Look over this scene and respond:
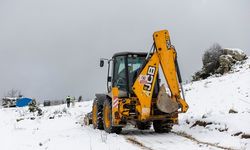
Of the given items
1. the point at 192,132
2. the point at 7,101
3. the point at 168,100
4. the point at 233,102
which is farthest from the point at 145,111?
the point at 7,101

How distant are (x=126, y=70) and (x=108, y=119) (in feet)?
6.57

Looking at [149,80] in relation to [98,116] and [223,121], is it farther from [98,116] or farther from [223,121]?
[98,116]

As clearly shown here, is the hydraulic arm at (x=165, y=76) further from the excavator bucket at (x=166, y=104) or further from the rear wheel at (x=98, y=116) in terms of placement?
the rear wheel at (x=98, y=116)

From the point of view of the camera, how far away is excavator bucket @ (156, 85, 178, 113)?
13.0 metres

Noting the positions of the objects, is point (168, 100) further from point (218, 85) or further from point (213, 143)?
point (218, 85)

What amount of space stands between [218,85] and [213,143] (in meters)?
14.7

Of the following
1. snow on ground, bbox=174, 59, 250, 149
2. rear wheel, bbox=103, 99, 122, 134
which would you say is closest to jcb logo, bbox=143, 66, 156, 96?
rear wheel, bbox=103, 99, 122, 134

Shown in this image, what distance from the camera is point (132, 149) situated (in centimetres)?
989

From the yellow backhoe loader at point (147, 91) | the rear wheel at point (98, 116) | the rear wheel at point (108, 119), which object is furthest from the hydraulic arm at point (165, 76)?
the rear wheel at point (98, 116)

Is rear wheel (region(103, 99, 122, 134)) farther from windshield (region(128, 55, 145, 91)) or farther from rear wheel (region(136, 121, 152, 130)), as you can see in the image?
rear wheel (region(136, 121, 152, 130))

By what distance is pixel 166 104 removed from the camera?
1302 centimetres

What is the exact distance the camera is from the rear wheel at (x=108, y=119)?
14.0 metres

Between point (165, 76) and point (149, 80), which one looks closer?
point (165, 76)

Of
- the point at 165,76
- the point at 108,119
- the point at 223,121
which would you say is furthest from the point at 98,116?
the point at 223,121
